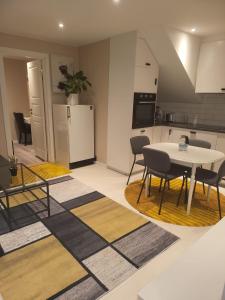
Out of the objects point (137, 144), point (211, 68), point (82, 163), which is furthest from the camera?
point (82, 163)

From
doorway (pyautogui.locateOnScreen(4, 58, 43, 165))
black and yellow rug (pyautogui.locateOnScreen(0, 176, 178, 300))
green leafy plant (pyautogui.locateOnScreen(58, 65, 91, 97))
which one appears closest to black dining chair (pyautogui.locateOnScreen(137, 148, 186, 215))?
black and yellow rug (pyautogui.locateOnScreen(0, 176, 178, 300))

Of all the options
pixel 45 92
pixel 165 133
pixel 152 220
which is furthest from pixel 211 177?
pixel 45 92

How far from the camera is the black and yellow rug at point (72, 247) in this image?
5.32ft

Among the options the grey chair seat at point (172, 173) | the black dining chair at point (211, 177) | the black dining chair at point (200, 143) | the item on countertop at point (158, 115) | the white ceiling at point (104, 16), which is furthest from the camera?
the item on countertop at point (158, 115)

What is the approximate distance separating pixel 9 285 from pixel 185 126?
3387mm

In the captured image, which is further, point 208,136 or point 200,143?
point 208,136

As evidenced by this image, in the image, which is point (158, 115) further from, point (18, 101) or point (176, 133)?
point (18, 101)

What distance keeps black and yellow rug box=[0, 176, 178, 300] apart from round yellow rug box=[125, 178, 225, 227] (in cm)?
24

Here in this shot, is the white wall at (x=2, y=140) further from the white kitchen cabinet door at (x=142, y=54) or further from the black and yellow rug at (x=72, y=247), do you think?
the white kitchen cabinet door at (x=142, y=54)

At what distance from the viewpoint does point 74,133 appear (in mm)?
3977

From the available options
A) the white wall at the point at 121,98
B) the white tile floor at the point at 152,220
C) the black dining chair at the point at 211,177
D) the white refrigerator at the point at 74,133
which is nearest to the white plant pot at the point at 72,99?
the white refrigerator at the point at 74,133

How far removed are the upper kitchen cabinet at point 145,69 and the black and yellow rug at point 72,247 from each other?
1.93 m

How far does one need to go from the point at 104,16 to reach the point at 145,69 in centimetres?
113

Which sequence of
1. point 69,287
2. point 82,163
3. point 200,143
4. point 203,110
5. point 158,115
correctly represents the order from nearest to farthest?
point 69,287
point 200,143
point 203,110
point 82,163
point 158,115
